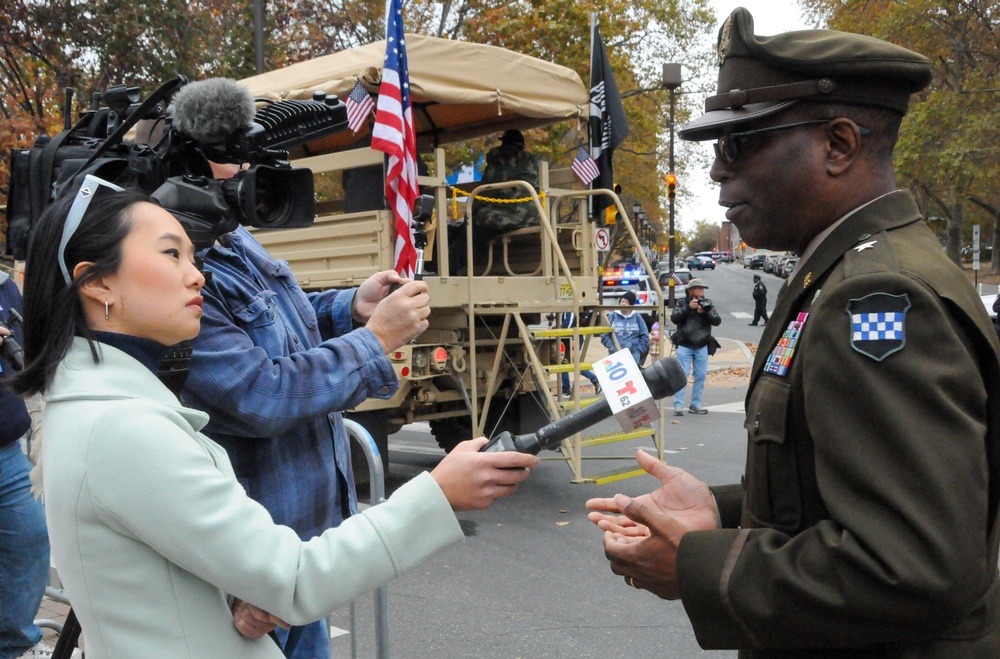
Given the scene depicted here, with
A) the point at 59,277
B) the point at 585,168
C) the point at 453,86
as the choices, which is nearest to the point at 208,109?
the point at 59,277

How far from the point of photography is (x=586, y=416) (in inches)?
66.5

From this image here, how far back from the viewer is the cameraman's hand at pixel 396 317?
2605 mm

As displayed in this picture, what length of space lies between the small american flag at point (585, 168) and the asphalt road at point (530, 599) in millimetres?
2743

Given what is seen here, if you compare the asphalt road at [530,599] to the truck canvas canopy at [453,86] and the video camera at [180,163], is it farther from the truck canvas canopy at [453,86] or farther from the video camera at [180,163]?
the truck canvas canopy at [453,86]

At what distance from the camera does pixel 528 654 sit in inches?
176

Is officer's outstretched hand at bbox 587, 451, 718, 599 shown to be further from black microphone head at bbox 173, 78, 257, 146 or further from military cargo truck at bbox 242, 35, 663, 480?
military cargo truck at bbox 242, 35, 663, 480

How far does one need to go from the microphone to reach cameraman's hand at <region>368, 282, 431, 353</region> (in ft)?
2.96

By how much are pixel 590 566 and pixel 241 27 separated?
13.8 m

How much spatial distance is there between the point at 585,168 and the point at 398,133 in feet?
7.72

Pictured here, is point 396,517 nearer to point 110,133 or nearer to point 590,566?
point 110,133

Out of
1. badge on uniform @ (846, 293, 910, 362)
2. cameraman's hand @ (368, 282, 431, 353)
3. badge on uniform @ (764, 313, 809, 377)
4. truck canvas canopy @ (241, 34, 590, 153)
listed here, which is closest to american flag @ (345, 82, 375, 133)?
truck canvas canopy @ (241, 34, 590, 153)

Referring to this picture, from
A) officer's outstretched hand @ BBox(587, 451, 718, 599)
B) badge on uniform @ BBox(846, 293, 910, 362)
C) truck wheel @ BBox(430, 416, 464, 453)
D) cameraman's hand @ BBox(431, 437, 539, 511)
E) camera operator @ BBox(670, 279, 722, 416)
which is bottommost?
truck wheel @ BBox(430, 416, 464, 453)

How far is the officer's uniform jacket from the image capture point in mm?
1306

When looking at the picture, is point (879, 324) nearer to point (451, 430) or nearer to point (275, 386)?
point (275, 386)
